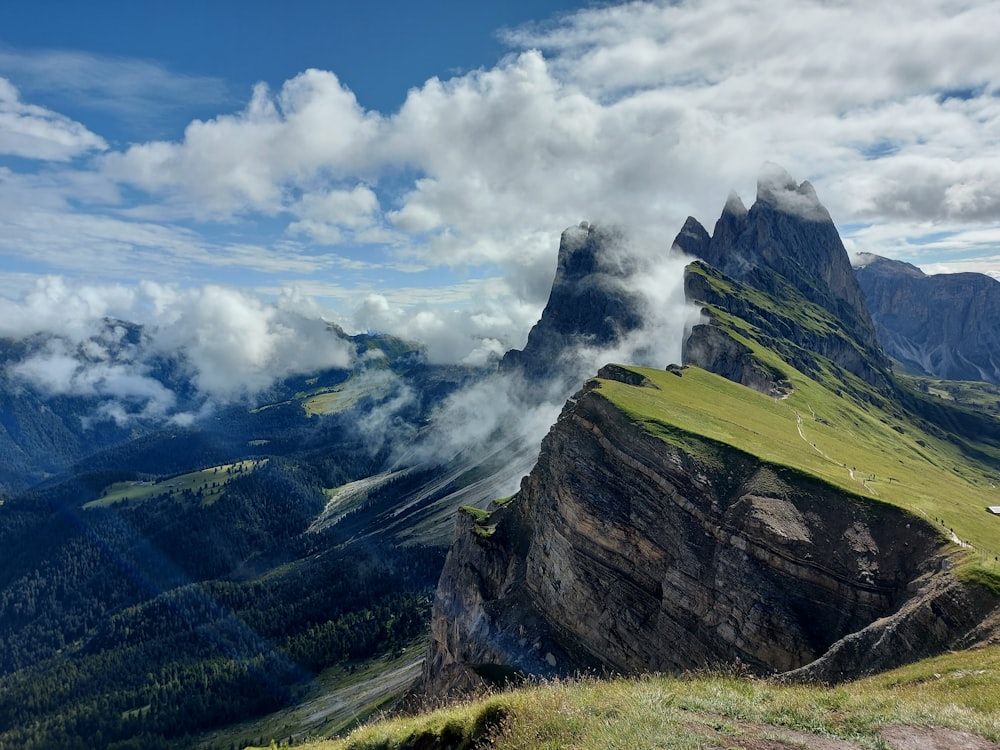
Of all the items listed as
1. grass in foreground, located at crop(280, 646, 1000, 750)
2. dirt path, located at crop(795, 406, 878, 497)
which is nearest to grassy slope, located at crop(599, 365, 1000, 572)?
dirt path, located at crop(795, 406, 878, 497)

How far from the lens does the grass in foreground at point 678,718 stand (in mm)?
14391

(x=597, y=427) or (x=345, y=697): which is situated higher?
(x=597, y=427)

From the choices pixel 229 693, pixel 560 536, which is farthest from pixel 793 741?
pixel 229 693

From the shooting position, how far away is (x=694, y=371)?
14000 cm

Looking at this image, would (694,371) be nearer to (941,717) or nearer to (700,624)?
(700,624)

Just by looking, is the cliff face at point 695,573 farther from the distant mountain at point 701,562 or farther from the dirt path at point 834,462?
the dirt path at point 834,462

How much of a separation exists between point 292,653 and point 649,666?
18041cm

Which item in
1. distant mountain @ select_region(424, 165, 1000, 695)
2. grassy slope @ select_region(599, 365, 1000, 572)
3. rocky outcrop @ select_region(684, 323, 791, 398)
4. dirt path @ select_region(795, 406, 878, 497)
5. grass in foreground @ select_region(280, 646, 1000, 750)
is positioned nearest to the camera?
grass in foreground @ select_region(280, 646, 1000, 750)

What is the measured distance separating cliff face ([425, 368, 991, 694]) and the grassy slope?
407 cm

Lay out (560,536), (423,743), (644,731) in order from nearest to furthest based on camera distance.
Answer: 1. (644,731)
2. (423,743)
3. (560,536)

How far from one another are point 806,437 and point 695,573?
67.3 m

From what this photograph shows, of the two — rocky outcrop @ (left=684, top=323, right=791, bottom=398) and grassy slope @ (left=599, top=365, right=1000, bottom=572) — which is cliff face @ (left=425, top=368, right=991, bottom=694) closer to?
grassy slope @ (left=599, top=365, right=1000, bottom=572)

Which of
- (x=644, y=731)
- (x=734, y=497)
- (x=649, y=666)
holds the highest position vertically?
(x=644, y=731)

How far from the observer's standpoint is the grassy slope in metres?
62.4
